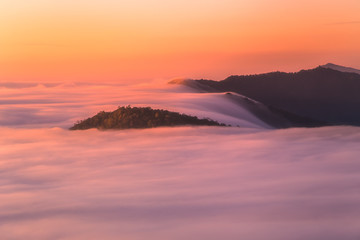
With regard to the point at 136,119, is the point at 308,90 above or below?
above

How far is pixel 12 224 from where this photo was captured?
768cm

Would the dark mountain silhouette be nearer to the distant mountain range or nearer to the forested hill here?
the distant mountain range

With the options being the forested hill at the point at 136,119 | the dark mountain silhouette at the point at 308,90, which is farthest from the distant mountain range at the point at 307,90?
the forested hill at the point at 136,119

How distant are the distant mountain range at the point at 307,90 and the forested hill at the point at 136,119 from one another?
181 feet

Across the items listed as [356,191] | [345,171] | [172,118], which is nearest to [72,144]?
[172,118]

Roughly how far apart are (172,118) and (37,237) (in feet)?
53.7

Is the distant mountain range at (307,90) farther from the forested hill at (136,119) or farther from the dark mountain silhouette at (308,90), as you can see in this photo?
the forested hill at (136,119)

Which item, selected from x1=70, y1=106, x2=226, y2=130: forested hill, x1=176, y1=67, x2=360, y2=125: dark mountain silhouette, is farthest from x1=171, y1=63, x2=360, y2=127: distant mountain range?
x1=70, y1=106, x2=226, y2=130: forested hill

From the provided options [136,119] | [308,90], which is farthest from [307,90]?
[136,119]

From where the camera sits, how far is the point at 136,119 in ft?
74.4

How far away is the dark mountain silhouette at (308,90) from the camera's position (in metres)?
88.1

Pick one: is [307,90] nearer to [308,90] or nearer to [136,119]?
[308,90]

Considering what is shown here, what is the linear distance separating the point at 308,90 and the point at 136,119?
261 ft

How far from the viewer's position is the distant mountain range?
87562 mm
